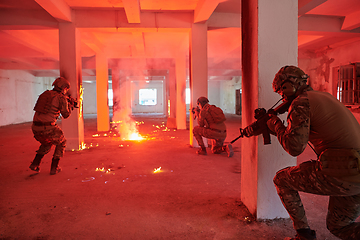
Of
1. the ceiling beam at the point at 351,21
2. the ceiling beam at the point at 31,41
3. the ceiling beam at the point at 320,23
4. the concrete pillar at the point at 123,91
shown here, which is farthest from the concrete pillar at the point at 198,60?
the concrete pillar at the point at 123,91

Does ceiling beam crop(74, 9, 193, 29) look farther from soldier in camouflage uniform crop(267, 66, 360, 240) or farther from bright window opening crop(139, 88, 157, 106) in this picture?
bright window opening crop(139, 88, 157, 106)

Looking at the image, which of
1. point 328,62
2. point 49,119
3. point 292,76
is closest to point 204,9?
point 49,119

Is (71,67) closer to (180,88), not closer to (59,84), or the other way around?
(59,84)

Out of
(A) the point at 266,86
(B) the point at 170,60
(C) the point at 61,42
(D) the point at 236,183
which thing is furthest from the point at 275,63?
(B) the point at 170,60

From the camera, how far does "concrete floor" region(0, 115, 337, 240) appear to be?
7.56ft

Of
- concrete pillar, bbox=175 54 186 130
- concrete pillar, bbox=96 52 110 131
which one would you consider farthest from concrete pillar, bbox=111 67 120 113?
concrete pillar, bbox=175 54 186 130

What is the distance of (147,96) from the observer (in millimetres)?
26875

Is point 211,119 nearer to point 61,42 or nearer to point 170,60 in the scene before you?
point 61,42

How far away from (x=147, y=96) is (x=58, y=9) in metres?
21.5

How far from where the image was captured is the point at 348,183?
1.66 m

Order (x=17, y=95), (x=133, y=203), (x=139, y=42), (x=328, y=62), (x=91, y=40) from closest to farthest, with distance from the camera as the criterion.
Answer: (x=133, y=203)
(x=91, y=40)
(x=139, y=42)
(x=328, y=62)
(x=17, y=95)

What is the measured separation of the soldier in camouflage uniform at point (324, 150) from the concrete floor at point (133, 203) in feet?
1.34

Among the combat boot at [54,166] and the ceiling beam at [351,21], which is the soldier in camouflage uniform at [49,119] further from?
the ceiling beam at [351,21]

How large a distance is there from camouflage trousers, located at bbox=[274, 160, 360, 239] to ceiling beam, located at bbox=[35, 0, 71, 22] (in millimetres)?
5680
